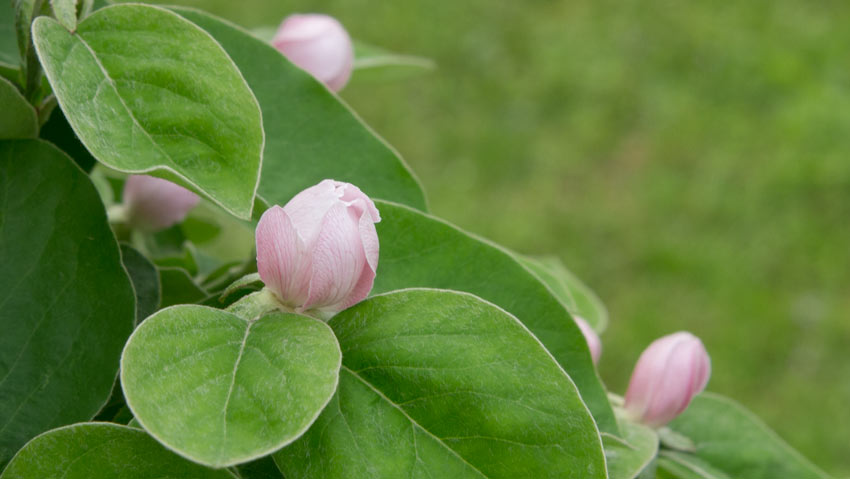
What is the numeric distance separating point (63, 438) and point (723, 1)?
3.41 m

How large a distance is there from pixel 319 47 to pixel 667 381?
0.32m

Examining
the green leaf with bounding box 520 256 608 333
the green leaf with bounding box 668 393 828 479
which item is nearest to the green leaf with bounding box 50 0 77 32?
the green leaf with bounding box 520 256 608 333

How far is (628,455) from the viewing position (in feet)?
1.81

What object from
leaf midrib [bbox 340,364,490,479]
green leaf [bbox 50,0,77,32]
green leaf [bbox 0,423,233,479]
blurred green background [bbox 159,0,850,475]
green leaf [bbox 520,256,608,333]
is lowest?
blurred green background [bbox 159,0,850,475]

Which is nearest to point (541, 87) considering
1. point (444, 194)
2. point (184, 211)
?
point (444, 194)

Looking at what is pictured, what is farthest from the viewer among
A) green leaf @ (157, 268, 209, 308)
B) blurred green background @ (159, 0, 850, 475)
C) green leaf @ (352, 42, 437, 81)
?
blurred green background @ (159, 0, 850, 475)

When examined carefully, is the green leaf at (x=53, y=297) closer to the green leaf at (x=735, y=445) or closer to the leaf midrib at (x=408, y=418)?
the leaf midrib at (x=408, y=418)

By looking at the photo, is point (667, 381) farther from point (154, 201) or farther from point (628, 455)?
point (154, 201)

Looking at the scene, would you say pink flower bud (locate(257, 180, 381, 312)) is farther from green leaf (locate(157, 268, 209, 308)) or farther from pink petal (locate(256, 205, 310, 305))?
green leaf (locate(157, 268, 209, 308))

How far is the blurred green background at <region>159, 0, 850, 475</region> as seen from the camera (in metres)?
2.53

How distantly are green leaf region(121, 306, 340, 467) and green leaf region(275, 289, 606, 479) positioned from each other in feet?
0.11

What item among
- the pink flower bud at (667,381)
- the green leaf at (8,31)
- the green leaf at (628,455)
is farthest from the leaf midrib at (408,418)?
the green leaf at (8,31)

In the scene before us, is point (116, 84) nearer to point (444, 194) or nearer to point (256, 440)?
point (256, 440)

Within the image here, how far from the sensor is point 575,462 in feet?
1.47
